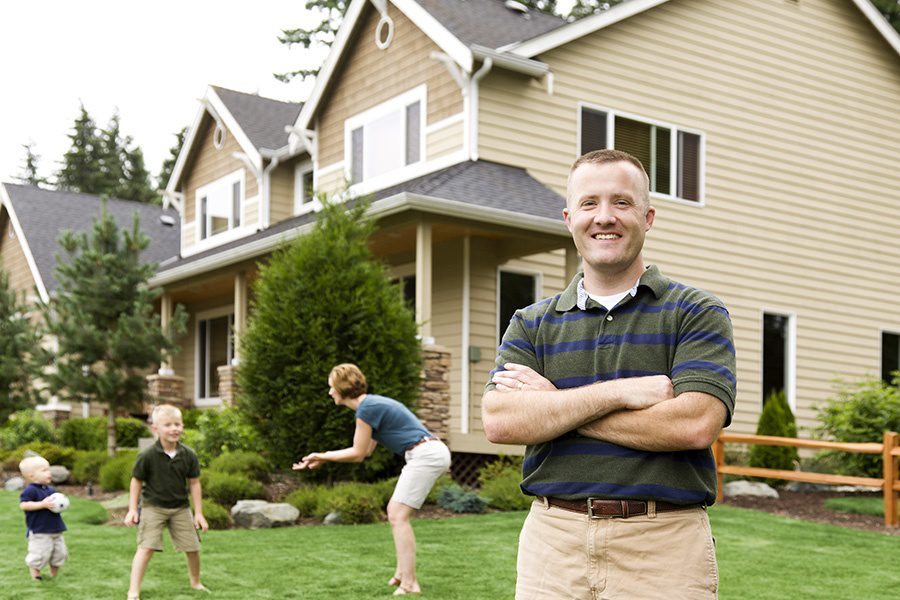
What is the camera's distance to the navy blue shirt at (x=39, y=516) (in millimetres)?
8398

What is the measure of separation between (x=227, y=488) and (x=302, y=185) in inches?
382

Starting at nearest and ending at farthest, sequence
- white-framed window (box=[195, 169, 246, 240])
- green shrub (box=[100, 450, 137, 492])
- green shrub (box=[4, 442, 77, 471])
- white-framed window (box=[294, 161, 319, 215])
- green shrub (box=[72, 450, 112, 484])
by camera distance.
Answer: green shrub (box=[100, 450, 137, 492]) → green shrub (box=[72, 450, 112, 484]) → green shrub (box=[4, 442, 77, 471]) → white-framed window (box=[294, 161, 319, 215]) → white-framed window (box=[195, 169, 246, 240])

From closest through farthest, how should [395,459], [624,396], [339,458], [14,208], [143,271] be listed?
[624,396] < [339,458] < [395,459] < [143,271] < [14,208]

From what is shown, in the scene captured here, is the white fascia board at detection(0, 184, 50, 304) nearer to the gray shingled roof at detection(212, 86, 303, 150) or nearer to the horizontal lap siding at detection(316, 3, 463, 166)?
the gray shingled roof at detection(212, 86, 303, 150)

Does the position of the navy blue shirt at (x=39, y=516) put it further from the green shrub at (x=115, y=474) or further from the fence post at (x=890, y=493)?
the fence post at (x=890, y=493)

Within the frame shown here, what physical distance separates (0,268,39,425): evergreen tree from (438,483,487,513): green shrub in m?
12.2

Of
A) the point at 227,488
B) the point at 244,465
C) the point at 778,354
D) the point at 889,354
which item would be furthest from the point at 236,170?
the point at 889,354

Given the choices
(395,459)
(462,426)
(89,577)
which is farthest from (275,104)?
(89,577)

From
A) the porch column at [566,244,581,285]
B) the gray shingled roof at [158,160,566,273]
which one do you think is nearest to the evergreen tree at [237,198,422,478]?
the gray shingled roof at [158,160,566,273]

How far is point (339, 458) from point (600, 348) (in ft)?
15.7

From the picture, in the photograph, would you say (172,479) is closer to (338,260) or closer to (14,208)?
(338,260)

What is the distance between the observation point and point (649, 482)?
2.80 metres

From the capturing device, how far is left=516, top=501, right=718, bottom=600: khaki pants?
9.07 ft

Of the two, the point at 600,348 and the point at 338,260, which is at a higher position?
the point at 338,260
